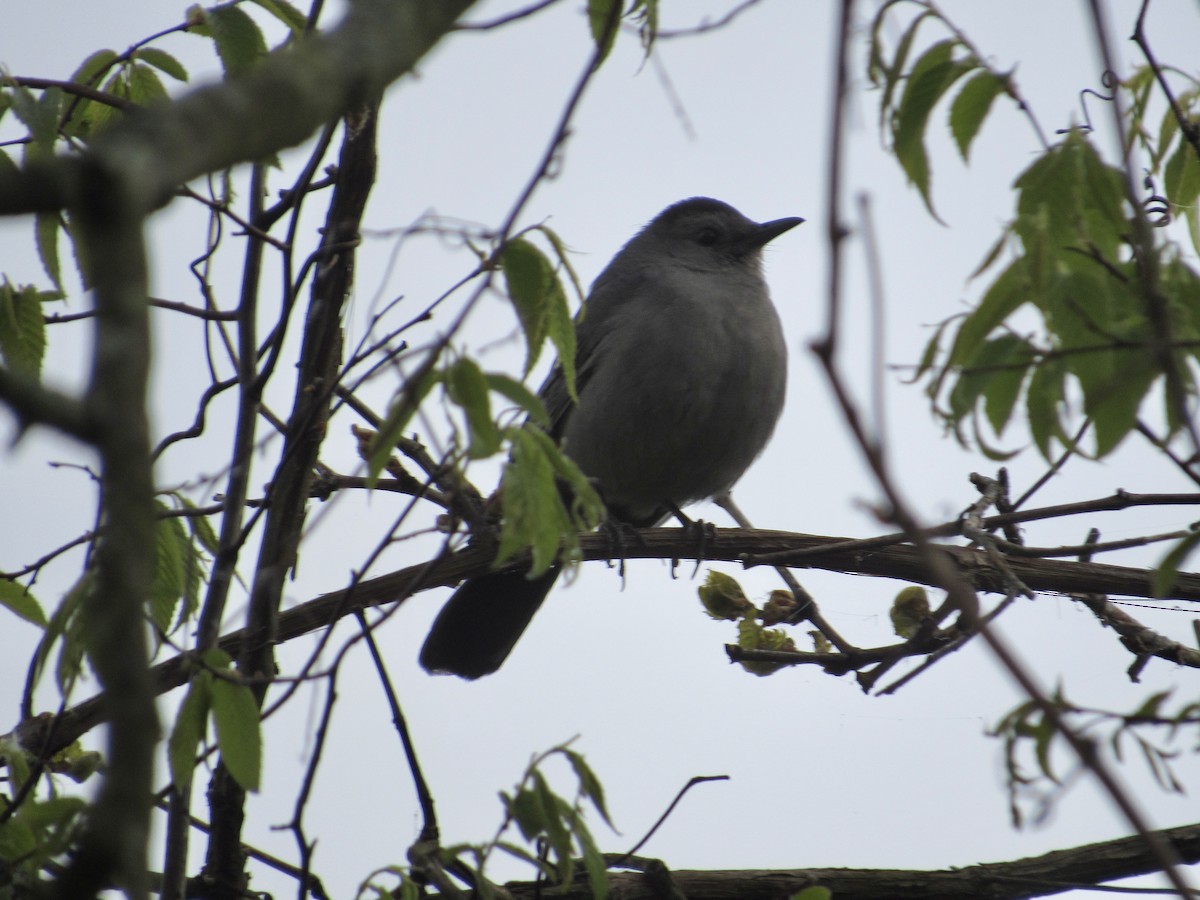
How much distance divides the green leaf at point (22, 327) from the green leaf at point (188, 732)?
864 millimetres

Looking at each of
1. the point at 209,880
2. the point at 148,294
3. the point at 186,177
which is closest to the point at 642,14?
the point at 186,177

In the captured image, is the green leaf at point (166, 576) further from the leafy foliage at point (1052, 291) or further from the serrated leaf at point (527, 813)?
the leafy foliage at point (1052, 291)

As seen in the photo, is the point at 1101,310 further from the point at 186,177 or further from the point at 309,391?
the point at 309,391

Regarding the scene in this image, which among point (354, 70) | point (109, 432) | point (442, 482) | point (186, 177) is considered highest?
point (442, 482)

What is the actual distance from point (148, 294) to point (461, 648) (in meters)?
5.01

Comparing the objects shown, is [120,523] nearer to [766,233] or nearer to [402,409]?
[402,409]

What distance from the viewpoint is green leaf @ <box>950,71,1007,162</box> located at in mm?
2248

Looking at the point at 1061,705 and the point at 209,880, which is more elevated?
the point at 209,880

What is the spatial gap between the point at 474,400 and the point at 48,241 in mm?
1287

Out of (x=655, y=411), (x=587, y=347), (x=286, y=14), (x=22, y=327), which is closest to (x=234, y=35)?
(x=286, y=14)

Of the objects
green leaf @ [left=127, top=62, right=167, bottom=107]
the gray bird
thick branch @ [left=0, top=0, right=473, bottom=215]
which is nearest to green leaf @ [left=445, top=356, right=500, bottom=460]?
thick branch @ [left=0, top=0, right=473, bottom=215]

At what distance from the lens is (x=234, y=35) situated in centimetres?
299

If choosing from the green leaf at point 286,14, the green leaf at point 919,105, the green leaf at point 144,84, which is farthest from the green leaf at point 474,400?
the green leaf at point 144,84

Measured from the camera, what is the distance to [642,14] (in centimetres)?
269
